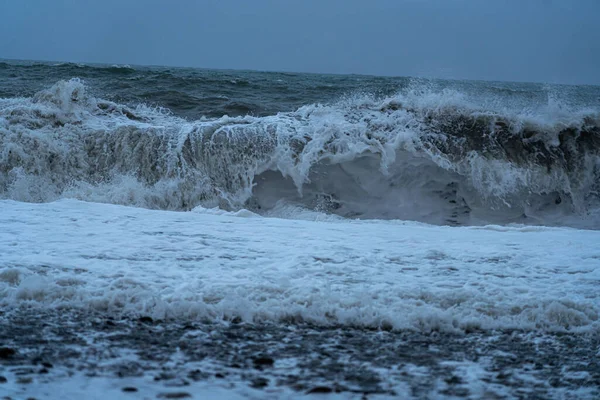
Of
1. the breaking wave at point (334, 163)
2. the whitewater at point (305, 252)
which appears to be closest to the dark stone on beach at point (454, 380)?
the whitewater at point (305, 252)

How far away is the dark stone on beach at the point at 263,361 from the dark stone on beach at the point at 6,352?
92cm

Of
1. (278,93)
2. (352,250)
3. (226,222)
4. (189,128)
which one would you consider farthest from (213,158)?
(278,93)

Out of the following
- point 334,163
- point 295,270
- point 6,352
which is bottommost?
point 6,352

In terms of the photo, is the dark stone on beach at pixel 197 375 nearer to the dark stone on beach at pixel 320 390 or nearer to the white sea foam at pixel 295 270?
the dark stone on beach at pixel 320 390

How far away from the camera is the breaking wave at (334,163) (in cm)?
728

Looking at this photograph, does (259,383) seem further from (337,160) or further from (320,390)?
(337,160)

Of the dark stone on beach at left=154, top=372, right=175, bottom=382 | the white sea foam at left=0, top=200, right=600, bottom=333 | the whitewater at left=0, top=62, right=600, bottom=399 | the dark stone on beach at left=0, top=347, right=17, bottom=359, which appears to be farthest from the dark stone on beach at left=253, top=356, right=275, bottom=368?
the dark stone on beach at left=0, top=347, right=17, bottom=359

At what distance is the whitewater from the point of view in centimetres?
209

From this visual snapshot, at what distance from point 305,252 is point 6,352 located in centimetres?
200

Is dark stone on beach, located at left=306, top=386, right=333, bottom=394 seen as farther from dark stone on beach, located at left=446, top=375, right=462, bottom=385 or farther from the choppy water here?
the choppy water

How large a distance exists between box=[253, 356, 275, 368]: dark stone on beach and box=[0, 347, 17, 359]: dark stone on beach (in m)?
0.92

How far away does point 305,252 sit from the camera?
371 cm

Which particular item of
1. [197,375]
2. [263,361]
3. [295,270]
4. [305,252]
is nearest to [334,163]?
[305,252]

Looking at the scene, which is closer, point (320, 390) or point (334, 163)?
point (320, 390)
